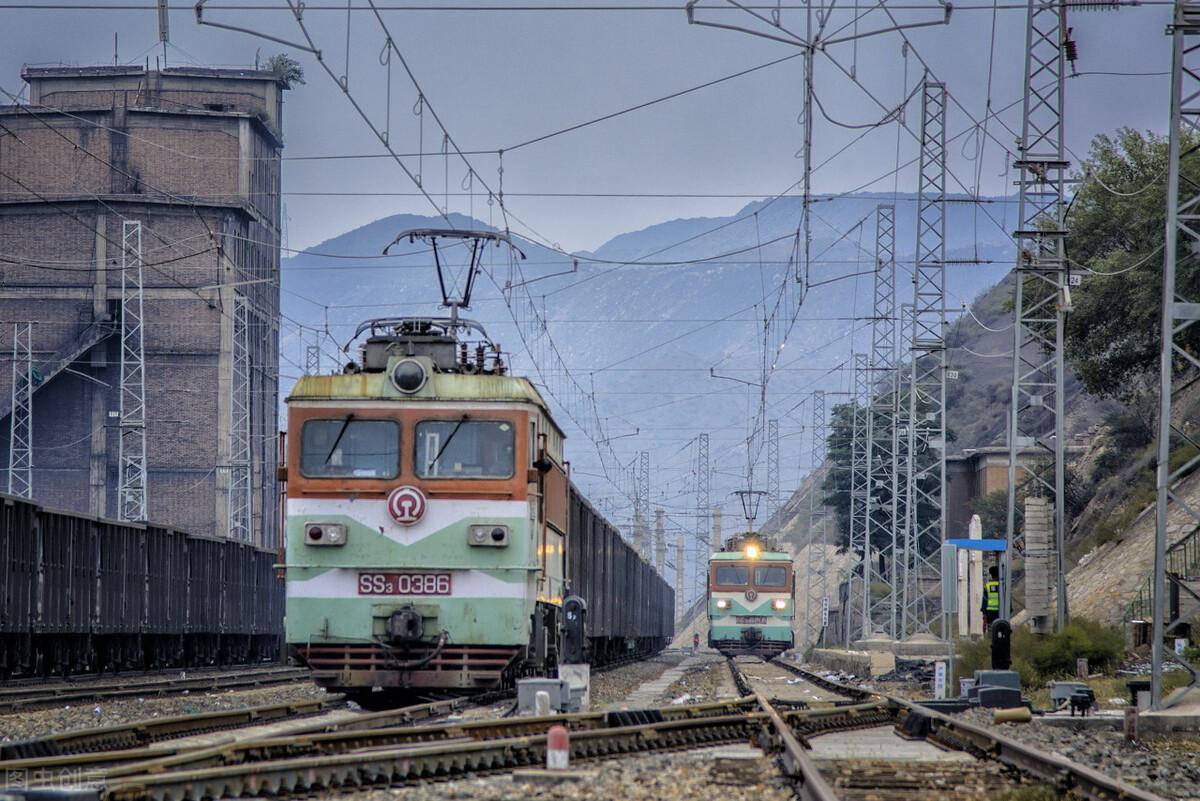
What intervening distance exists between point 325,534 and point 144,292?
54.8 meters

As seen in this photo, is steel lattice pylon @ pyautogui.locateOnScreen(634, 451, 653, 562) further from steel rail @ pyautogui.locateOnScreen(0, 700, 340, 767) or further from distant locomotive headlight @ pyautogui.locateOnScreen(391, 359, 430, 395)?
steel rail @ pyautogui.locateOnScreen(0, 700, 340, 767)

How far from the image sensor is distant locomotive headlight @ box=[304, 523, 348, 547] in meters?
15.2

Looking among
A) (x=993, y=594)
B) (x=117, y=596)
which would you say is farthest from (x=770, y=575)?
(x=117, y=596)

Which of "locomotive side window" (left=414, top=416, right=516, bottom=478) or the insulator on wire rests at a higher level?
the insulator on wire

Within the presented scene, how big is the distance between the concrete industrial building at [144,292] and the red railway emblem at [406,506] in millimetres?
49814

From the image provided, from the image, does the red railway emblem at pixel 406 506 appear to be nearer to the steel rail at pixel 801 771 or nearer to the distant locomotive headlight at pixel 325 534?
the distant locomotive headlight at pixel 325 534

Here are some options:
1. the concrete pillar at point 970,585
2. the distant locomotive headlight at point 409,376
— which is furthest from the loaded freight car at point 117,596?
the concrete pillar at point 970,585

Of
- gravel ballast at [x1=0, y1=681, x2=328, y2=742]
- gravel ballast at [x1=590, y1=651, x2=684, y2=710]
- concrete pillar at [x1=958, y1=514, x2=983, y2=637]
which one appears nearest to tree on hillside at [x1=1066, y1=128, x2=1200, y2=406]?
concrete pillar at [x1=958, y1=514, x2=983, y2=637]

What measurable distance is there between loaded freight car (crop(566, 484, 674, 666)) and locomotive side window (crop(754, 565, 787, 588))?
312cm

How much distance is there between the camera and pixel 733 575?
132ft

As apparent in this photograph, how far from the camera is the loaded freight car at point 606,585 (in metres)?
22.5

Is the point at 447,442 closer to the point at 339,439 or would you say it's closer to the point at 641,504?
the point at 339,439

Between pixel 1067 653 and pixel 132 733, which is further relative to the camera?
pixel 1067 653

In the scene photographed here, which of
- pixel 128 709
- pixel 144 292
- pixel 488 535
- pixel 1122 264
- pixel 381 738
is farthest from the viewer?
pixel 144 292
